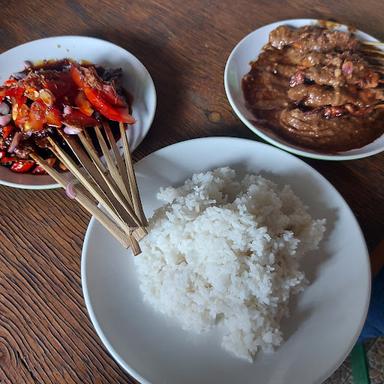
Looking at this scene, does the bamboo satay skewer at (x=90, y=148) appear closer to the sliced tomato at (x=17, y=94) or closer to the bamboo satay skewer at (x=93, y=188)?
the bamboo satay skewer at (x=93, y=188)

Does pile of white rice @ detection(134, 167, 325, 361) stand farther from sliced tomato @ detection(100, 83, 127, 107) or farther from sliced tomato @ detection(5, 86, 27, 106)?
sliced tomato @ detection(5, 86, 27, 106)

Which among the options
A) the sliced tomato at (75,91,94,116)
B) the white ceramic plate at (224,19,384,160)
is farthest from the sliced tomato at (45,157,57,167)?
the white ceramic plate at (224,19,384,160)

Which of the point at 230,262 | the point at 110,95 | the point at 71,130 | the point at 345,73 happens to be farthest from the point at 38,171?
the point at 345,73

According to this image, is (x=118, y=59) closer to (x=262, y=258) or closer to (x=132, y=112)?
(x=132, y=112)

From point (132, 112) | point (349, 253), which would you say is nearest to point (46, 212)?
point (132, 112)

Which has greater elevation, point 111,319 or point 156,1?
point 156,1

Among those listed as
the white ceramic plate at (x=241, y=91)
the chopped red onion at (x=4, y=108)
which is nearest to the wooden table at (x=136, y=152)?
the white ceramic plate at (x=241, y=91)
